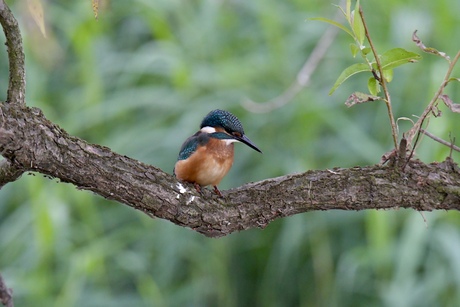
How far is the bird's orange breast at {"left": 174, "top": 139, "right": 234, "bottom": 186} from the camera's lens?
1.75 metres

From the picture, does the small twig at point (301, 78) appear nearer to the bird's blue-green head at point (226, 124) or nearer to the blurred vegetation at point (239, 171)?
the blurred vegetation at point (239, 171)

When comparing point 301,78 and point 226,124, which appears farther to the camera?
point 301,78

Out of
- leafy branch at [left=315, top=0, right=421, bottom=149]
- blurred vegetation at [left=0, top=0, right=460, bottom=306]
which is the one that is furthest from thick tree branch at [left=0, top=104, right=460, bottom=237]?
blurred vegetation at [left=0, top=0, right=460, bottom=306]

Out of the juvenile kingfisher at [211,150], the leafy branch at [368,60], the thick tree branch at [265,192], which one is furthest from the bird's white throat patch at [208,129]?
the leafy branch at [368,60]

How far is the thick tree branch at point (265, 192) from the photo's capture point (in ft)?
4.29

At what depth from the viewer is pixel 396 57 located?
1.35 meters

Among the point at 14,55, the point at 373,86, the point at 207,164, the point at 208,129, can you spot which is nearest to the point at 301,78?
the point at 208,129

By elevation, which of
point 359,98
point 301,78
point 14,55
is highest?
point 301,78

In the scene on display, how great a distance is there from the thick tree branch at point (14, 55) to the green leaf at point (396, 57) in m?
0.61

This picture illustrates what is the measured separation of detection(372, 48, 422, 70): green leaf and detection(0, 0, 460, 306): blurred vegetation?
1.25 meters

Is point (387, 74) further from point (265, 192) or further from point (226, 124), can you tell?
point (226, 124)

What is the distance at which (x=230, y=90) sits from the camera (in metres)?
3.08

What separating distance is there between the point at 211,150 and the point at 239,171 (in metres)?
1.19

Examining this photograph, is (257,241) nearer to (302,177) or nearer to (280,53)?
(280,53)
